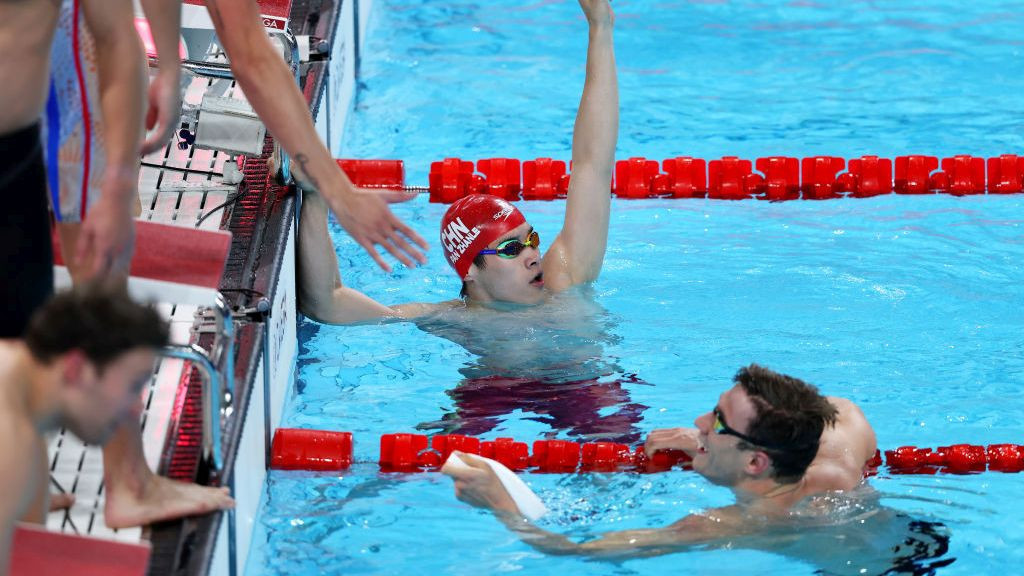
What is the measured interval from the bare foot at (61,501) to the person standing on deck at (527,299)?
1.30 meters

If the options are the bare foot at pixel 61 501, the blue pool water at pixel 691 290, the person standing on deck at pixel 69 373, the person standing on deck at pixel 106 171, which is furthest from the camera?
the blue pool water at pixel 691 290

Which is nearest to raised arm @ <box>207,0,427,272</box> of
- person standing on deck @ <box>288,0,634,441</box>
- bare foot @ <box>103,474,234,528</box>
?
bare foot @ <box>103,474,234,528</box>

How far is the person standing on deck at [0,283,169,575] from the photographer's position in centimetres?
193

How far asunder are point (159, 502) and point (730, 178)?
333 centimetres

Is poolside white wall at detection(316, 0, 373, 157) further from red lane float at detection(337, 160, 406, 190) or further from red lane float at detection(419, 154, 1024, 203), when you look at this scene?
red lane float at detection(419, 154, 1024, 203)

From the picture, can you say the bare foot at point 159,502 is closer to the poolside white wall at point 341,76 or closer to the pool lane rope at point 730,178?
the poolside white wall at point 341,76

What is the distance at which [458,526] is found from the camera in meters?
3.53

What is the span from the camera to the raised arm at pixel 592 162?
4125mm

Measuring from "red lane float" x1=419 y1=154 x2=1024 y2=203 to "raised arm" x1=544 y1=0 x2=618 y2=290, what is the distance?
4.06 feet

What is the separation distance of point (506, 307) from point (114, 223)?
1.90 m

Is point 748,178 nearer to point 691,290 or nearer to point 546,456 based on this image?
point 691,290

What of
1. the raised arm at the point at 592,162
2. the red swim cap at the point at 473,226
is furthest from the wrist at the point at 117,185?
Answer: the raised arm at the point at 592,162

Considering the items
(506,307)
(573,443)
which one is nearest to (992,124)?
(506,307)

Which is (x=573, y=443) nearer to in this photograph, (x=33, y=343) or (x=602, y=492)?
(x=602, y=492)
